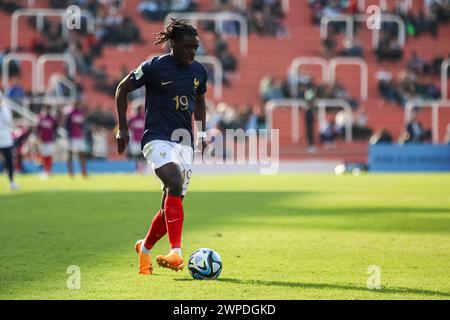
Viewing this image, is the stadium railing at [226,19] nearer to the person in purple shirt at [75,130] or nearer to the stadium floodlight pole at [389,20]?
the stadium floodlight pole at [389,20]

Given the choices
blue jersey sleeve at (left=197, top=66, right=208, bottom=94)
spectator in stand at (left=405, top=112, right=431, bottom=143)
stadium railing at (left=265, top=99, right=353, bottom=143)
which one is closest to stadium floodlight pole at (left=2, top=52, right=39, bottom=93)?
stadium railing at (left=265, top=99, right=353, bottom=143)

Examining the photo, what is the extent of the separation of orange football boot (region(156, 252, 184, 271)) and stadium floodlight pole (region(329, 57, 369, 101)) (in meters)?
33.1

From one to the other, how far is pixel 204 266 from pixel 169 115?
5.25ft

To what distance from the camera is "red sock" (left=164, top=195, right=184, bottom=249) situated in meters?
10.4

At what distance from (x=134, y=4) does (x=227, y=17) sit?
4769mm

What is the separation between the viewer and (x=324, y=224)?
16.5 meters

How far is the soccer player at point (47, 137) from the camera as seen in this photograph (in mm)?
33856

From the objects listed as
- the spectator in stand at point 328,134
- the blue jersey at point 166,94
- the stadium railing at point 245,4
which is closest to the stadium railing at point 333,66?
the spectator in stand at point 328,134

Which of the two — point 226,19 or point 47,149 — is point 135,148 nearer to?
point 47,149

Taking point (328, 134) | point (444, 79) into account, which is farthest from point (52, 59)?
point (444, 79)

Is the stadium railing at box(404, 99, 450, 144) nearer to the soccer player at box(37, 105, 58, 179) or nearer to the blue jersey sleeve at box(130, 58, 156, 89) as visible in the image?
the soccer player at box(37, 105, 58, 179)

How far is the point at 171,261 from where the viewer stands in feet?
33.3

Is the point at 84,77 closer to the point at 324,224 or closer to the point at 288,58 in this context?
the point at 288,58
